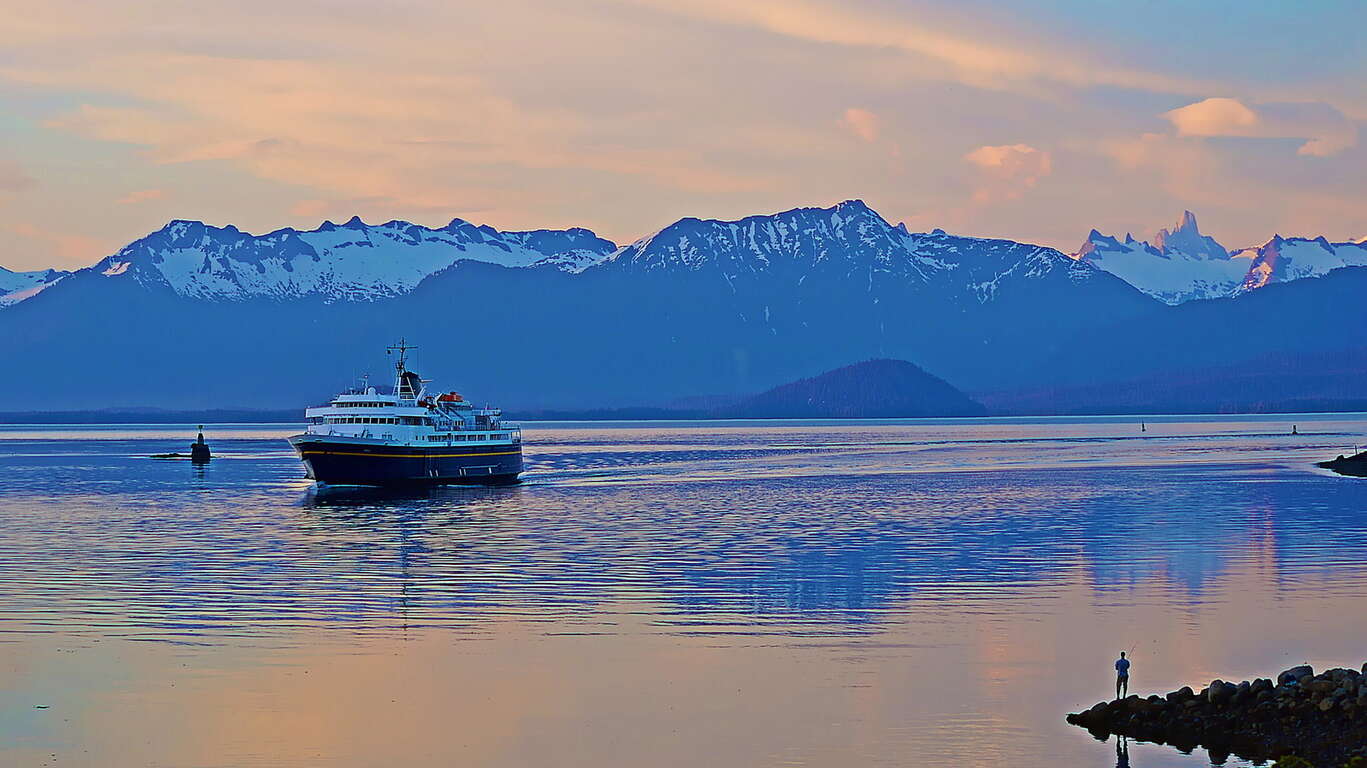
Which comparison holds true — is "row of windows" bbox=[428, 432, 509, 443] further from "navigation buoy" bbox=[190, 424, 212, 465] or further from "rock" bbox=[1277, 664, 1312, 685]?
"rock" bbox=[1277, 664, 1312, 685]

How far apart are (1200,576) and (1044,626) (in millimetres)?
13396

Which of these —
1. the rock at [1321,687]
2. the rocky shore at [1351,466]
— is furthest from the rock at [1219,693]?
the rocky shore at [1351,466]

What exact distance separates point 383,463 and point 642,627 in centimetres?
6783

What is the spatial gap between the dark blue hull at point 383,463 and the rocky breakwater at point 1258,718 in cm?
8084

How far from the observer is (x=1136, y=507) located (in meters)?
90.3

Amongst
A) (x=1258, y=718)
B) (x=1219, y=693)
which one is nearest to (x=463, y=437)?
(x=1219, y=693)

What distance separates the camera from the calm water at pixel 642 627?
107 feet

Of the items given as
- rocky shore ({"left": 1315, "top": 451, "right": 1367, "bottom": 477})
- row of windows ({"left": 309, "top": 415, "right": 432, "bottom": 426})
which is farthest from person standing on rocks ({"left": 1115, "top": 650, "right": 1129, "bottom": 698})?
rocky shore ({"left": 1315, "top": 451, "right": 1367, "bottom": 477})

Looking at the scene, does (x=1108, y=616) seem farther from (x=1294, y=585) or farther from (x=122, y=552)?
(x=122, y=552)

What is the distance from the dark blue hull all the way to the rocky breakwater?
265ft

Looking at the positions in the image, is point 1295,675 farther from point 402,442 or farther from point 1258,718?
point 402,442

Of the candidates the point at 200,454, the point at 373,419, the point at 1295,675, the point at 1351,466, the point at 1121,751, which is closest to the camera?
the point at 1121,751

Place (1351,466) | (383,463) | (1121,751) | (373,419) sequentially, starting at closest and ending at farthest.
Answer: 1. (1121,751)
2. (383,463)
3. (373,419)
4. (1351,466)

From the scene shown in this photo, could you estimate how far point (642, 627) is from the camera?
4484cm
